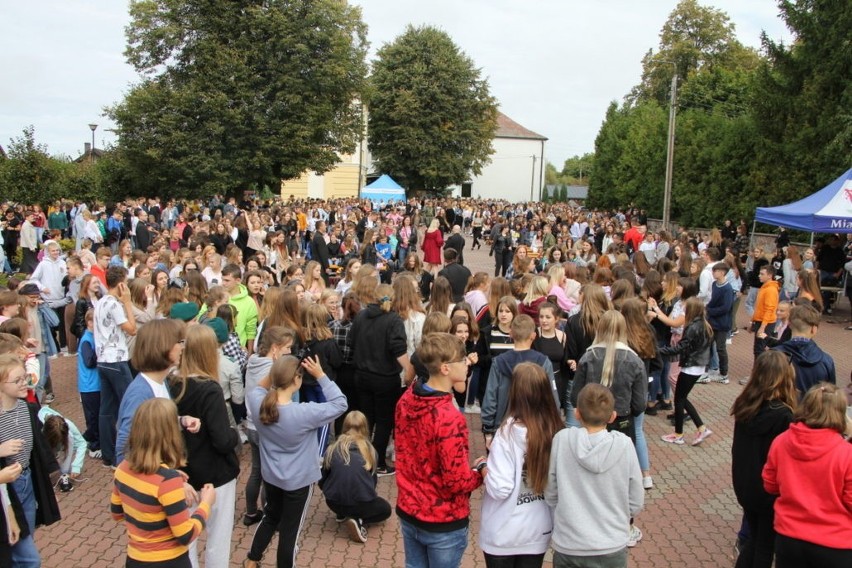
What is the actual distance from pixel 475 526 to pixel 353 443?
1.19m

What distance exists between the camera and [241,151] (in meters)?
30.8

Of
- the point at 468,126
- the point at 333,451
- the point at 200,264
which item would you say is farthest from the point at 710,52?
the point at 333,451

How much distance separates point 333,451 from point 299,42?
94.2 ft

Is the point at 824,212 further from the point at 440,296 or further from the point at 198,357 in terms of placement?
the point at 198,357

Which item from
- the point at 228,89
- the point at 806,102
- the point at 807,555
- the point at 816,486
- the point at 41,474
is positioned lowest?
the point at 807,555

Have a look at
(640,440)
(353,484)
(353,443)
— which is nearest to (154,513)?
(353,484)

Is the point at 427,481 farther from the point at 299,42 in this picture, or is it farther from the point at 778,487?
the point at 299,42

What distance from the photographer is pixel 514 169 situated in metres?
73.6

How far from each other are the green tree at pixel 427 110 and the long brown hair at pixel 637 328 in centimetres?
4649

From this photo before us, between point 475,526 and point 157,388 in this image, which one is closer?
point 157,388

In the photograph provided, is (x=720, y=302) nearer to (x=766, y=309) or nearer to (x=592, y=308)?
(x=766, y=309)

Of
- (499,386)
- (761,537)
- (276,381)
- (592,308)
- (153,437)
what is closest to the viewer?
(153,437)

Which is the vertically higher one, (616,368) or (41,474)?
(616,368)

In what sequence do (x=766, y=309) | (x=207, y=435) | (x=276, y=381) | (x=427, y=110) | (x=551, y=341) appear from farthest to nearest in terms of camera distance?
1. (x=427, y=110)
2. (x=766, y=309)
3. (x=551, y=341)
4. (x=276, y=381)
5. (x=207, y=435)
